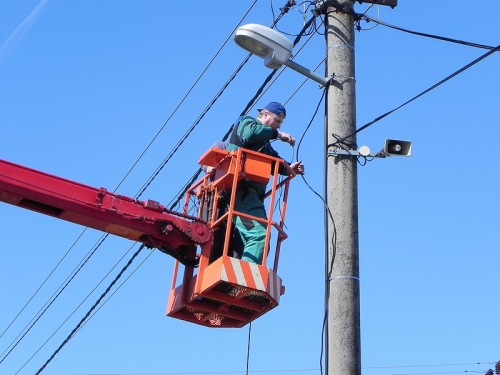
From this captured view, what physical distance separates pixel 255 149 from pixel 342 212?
2.02 m

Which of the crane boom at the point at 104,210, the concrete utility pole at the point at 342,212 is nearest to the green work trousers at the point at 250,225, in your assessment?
the crane boom at the point at 104,210

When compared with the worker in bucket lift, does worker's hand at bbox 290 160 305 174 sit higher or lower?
higher

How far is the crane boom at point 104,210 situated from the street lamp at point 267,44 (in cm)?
198

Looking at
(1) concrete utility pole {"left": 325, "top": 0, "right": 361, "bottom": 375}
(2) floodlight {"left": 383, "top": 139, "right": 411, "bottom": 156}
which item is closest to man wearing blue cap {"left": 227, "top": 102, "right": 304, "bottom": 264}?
(1) concrete utility pole {"left": 325, "top": 0, "right": 361, "bottom": 375}

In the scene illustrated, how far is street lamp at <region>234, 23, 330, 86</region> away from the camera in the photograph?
839cm

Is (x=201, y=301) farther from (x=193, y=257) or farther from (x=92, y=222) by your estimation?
(x=92, y=222)

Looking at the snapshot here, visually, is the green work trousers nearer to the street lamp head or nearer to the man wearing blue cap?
the man wearing blue cap

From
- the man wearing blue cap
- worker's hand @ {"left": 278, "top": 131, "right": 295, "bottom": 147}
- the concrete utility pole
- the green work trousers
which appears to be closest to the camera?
the concrete utility pole

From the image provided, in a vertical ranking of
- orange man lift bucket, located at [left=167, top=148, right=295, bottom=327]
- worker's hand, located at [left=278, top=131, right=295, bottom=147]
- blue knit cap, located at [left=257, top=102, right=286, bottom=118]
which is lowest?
orange man lift bucket, located at [left=167, top=148, right=295, bottom=327]

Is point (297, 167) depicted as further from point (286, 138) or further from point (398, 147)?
point (398, 147)

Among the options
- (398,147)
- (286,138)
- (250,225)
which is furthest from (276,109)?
(398,147)

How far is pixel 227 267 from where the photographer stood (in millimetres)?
8625

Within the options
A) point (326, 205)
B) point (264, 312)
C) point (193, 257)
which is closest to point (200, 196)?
point (193, 257)

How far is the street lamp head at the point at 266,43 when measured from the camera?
27.5ft
